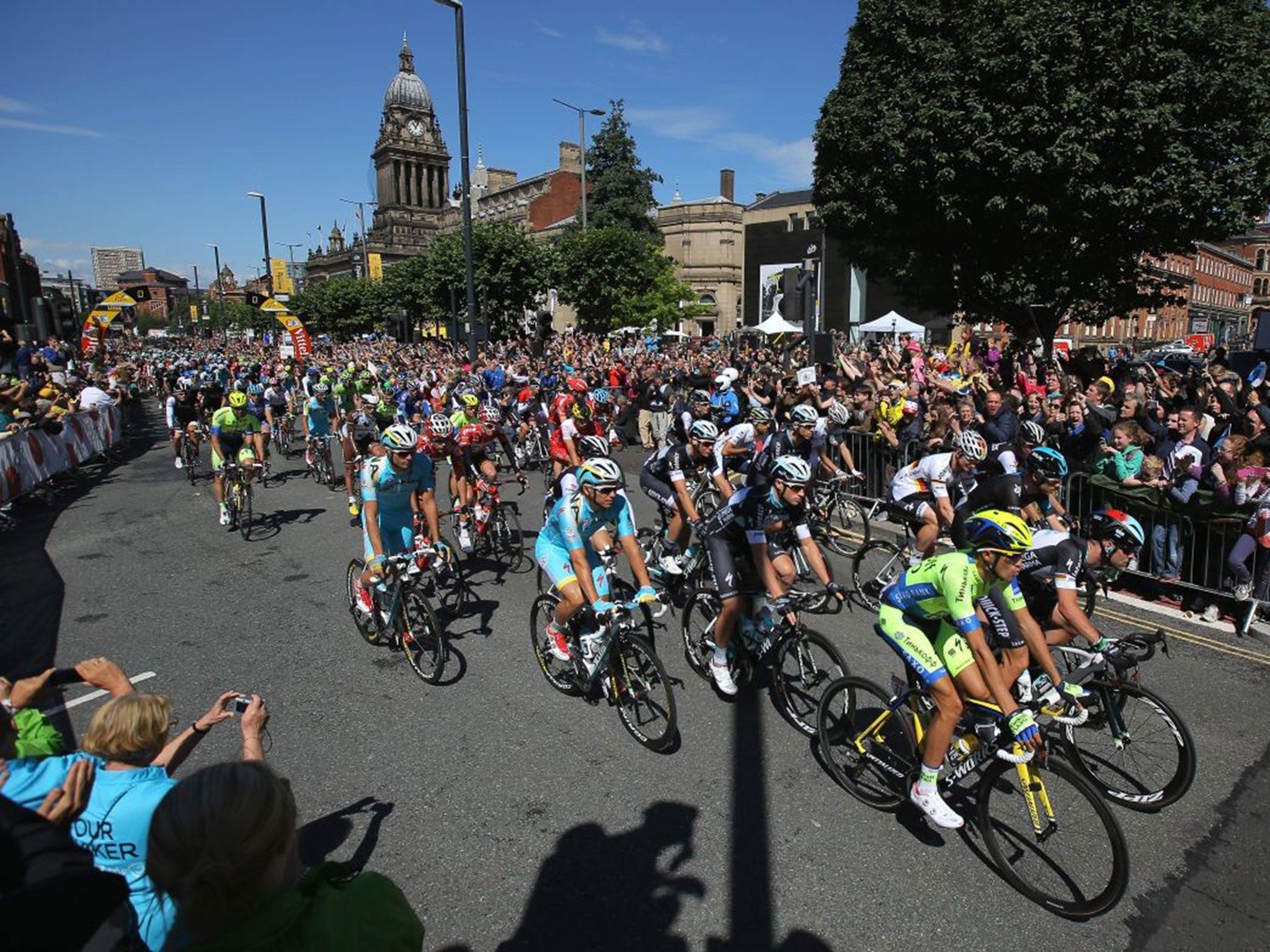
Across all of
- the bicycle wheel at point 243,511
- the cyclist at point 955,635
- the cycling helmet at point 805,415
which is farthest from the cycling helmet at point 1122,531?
the bicycle wheel at point 243,511

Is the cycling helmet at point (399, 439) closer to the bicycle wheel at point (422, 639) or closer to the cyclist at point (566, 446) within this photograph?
the bicycle wheel at point (422, 639)

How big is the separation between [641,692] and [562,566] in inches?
44.0

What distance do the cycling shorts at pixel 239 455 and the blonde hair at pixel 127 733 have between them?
9.35m

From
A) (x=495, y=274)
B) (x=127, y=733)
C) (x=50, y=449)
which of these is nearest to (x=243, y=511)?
(x=50, y=449)

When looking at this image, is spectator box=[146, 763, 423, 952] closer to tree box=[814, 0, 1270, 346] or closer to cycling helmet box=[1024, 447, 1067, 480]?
cycling helmet box=[1024, 447, 1067, 480]

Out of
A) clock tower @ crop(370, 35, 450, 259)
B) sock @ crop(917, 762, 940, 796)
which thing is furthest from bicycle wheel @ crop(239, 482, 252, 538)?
clock tower @ crop(370, 35, 450, 259)

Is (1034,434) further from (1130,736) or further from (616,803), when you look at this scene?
(616,803)

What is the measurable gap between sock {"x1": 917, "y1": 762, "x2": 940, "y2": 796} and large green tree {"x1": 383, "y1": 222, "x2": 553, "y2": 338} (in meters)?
39.6

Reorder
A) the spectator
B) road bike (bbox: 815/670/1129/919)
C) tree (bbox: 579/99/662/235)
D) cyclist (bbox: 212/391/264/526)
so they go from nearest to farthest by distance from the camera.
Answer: the spectator < road bike (bbox: 815/670/1129/919) < cyclist (bbox: 212/391/264/526) < tree (bbox: 579/99/662/235)

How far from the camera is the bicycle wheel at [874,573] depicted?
26.6ft

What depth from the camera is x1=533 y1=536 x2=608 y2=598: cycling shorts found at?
5.78 m

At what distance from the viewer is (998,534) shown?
13.2 ft

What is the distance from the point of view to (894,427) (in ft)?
38.6

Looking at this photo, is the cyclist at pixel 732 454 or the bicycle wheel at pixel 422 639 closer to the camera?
the bicycle wheel at pixel 422 639
